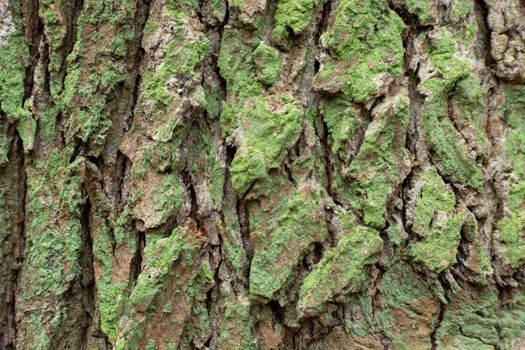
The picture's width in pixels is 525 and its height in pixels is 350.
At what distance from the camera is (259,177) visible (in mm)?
915

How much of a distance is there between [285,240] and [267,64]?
0.41 meters

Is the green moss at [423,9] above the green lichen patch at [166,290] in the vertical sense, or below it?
above

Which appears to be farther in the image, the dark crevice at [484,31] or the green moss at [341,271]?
the dark crevice at [484,31]

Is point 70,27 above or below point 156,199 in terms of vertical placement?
above

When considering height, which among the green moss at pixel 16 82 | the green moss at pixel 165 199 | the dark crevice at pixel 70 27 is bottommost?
the green moss at pixel 165 199

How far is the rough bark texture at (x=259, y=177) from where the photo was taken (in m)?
0.93

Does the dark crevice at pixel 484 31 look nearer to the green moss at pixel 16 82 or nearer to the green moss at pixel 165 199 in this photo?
the green moss at pixel 165 199

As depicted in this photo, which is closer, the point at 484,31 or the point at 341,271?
the point at 341,271

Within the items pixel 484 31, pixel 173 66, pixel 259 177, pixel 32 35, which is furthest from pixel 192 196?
pixel 484 31

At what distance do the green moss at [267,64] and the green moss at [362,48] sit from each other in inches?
4.2

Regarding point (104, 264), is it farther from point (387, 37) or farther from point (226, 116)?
point (387, 37)

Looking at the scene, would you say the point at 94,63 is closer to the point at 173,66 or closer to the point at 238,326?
the point at 173,66

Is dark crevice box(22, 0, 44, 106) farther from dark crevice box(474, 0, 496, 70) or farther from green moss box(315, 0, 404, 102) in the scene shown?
dark crevice box(474, 0, 496, 70)

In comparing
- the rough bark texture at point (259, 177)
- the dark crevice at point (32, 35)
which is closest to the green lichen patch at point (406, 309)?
the rough bark texture at point (259, 177)
